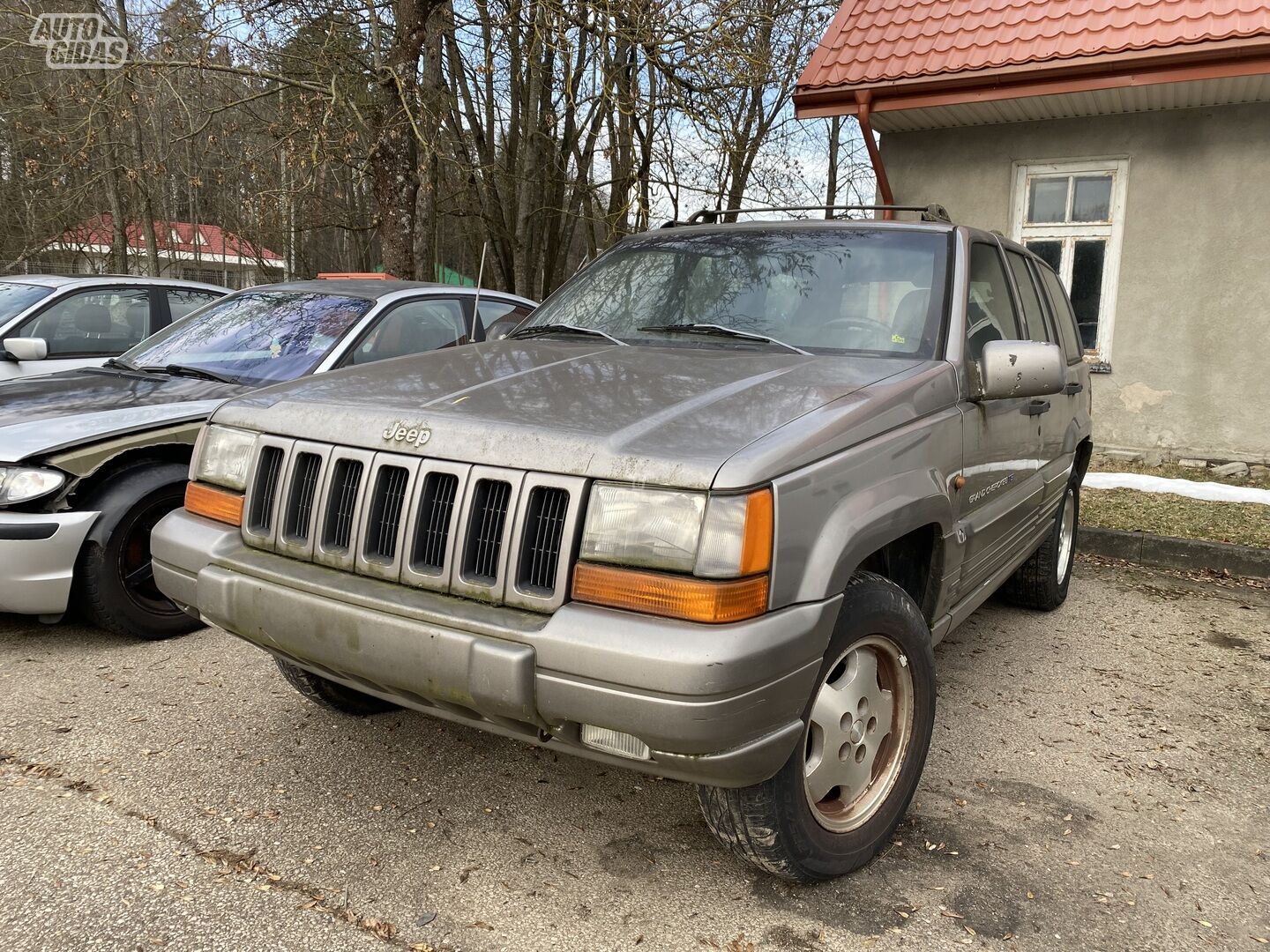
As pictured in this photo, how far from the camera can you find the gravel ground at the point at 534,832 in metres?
2.35

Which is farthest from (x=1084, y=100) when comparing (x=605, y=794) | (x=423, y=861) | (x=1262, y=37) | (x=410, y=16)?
(x=423, y=861)

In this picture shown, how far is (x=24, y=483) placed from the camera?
391cm

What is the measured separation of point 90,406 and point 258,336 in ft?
3.14

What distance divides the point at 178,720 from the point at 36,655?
1110mm

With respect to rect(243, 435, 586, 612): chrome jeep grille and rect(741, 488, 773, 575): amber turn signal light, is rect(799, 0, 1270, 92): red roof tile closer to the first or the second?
rect(741, 488, 773, 575): amber turn signal light

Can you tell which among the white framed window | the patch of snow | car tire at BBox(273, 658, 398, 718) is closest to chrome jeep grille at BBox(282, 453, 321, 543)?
car tire at BBox(273, 658, 398, 718)

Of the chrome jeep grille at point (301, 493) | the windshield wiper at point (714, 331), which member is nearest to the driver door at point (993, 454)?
the windshield wiper at point (714, 331)

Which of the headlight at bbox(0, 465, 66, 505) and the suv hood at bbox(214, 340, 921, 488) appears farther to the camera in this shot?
the headlight at bbox(0, 465, 66, 505)

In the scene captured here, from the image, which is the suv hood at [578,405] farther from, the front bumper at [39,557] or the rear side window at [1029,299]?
the front bumper at [39,557]

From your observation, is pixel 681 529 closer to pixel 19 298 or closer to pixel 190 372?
pixel 190 372

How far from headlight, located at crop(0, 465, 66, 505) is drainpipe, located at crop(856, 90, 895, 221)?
6939mm

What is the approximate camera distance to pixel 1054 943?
2322mm

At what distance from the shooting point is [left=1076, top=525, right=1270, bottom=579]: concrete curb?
19.0 ft

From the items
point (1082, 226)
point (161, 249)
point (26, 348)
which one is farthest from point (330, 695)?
point (161, 249)
